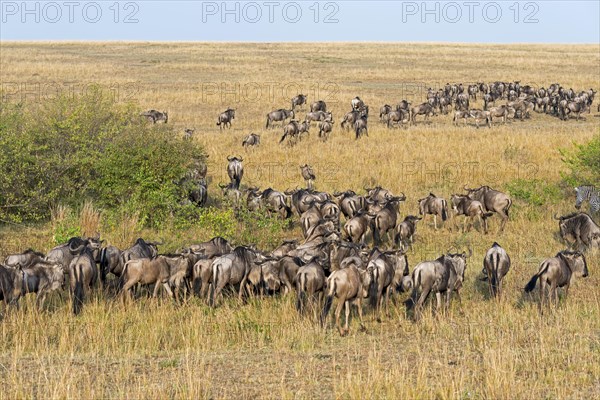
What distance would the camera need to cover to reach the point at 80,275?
10.8 m

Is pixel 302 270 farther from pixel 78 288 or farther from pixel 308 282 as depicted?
pixel 78 288

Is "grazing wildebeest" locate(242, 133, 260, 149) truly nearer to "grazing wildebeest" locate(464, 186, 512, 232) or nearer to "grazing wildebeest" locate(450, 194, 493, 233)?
"grazing wildebeest" locate(450, 194, 493, 233)

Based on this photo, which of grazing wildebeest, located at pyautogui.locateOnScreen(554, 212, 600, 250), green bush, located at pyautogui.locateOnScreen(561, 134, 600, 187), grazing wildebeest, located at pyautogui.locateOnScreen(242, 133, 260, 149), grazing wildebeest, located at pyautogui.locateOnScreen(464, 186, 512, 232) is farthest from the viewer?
grazing wildebeest, located at pyautogui.locateOnScreen(242, 133, 260, 149)

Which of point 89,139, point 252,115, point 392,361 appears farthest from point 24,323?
point 252,115

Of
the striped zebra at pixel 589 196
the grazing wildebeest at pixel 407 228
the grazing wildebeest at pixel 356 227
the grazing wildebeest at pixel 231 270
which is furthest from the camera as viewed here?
the striped zebra at pixel 589 196

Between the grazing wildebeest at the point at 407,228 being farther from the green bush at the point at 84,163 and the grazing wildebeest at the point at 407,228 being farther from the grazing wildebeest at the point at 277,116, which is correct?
the grazing wildebeest at the point at 277,116

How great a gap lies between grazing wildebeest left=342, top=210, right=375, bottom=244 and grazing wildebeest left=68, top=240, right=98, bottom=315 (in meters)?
5.54

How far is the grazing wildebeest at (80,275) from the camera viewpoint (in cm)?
1072

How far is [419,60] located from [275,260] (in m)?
68.5

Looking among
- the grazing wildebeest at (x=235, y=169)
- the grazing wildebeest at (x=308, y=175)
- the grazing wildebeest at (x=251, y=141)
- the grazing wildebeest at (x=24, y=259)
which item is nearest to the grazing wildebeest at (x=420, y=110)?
the grazing wildebeest at (x=251, y=141)

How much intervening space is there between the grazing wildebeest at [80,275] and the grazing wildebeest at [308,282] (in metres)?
3.36

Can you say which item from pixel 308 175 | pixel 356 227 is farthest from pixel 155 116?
pixel 356 227

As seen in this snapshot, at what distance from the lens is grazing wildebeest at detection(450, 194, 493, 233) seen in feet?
55.0

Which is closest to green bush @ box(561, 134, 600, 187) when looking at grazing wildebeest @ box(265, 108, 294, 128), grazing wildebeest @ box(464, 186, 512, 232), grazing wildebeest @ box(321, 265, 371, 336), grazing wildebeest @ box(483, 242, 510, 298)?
grazing wildebeest @ box(464, 186, 512, 232)
